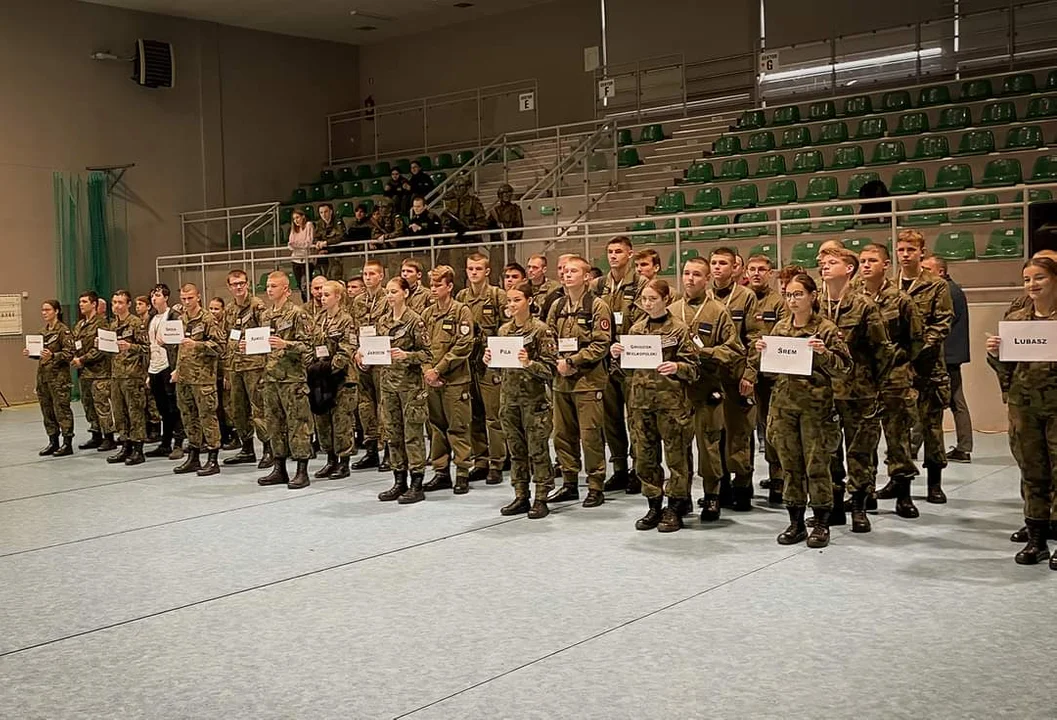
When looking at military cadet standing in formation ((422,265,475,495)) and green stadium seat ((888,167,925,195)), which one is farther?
green stadium seat ((888,167,925,195))

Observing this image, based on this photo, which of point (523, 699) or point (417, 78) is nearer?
point (523, 699)

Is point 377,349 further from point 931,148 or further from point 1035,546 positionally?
point 931,148

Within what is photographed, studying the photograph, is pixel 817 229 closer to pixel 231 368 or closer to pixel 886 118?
pixel 886 118

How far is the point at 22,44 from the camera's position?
1777 centimetres

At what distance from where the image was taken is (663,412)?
6531 millimetres

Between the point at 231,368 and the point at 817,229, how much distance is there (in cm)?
667

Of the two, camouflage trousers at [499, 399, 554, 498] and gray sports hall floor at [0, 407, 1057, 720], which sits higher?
camouflage trousers at [499, 399, 554, 498]

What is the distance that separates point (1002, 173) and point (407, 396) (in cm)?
846

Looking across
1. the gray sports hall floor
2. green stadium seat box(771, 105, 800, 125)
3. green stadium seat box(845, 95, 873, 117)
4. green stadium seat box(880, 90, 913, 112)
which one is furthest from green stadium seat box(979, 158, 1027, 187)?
the gray sports hall floor

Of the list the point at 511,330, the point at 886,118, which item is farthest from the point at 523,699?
the point at 886,118

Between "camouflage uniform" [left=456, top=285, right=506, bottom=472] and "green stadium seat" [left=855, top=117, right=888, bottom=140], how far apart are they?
813 centimetres

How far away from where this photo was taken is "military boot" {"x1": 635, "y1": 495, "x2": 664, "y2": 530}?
667 centimetres

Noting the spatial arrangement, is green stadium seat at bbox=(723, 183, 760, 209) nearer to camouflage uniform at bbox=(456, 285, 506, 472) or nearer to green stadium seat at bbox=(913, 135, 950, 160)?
green stadium seat at bbox=(913, 135, 950, 160)

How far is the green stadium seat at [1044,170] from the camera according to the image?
1218 cm
